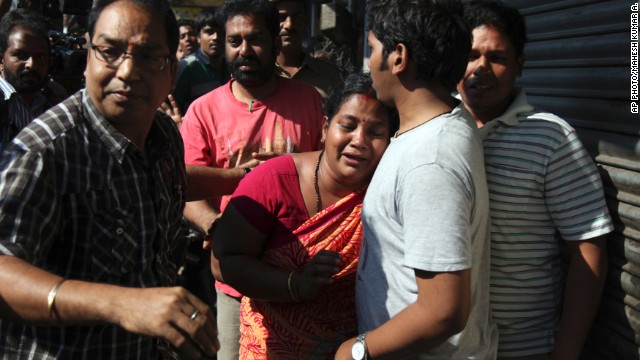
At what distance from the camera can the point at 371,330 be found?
81.0 inches

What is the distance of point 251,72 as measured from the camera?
11.4 ft

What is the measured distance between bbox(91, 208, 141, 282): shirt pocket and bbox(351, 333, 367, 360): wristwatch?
633 millimetres

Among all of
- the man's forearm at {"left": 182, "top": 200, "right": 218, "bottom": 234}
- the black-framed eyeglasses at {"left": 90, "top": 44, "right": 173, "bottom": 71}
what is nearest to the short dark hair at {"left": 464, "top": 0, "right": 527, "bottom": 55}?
the black-framed eyeglasses at {"left": 90, "top": 44, "right": 173, "bottom": 71}

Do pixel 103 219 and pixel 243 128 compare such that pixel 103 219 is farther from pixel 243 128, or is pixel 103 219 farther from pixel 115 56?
pixel 243 128

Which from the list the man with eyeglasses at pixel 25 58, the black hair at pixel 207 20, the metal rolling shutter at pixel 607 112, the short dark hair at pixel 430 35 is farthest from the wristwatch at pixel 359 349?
the black hair at pixel 207 20

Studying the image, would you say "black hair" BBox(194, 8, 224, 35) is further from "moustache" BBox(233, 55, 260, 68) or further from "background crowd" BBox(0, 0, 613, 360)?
"background crowd" BBox(0, 0, 613, 360)

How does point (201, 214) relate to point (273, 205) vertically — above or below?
below

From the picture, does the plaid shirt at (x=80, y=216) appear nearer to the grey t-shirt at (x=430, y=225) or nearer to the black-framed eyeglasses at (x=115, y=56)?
the black-framed eyeglasses at (x=115, y=56)

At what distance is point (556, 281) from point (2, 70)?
404cm

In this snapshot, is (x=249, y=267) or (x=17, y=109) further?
(x=17, y=109)

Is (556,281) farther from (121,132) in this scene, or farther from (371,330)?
(121,132)

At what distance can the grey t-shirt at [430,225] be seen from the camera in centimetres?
177

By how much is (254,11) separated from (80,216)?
198 centimetres

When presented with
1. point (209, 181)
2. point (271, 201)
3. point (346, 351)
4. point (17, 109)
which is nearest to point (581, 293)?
point (346, 351)
